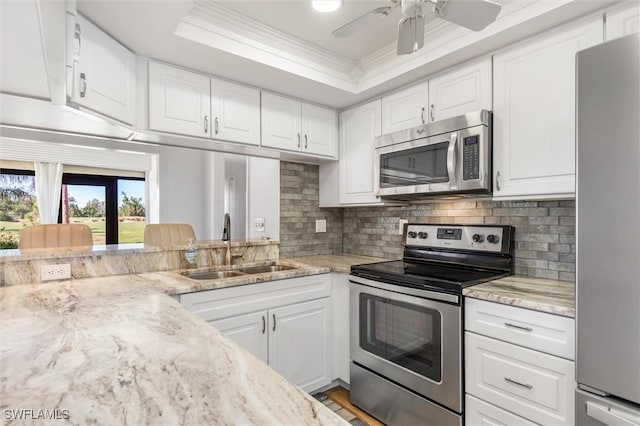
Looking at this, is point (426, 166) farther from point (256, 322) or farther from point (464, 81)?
point (256, 322)

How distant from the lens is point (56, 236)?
223 cm

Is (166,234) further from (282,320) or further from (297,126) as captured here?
(297,126)

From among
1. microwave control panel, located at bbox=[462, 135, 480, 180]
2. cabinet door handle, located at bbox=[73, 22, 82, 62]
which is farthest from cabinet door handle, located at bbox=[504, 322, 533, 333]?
cabinet door handle, located at bbox=[73, 22, 82, 62]

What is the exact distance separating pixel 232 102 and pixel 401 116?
3.93 feet

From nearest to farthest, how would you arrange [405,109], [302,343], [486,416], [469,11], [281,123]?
[469,11] < [486,416] < [302,343] < [405,109] < [281,123]

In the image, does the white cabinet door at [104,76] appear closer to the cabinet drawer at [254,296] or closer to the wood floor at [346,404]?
the cabinet drawer at [254,296]

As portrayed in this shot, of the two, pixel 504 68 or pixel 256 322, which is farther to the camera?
pixel 256 322

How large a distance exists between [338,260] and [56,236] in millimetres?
2005

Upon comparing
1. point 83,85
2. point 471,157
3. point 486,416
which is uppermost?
point 83,85

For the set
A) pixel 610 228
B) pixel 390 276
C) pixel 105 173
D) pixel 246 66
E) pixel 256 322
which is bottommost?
pixel 256 322

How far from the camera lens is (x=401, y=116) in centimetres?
241

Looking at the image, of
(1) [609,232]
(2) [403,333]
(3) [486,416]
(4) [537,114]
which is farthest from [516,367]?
(4) [537,114]

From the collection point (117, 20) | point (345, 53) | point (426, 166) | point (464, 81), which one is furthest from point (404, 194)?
point (117, 20)

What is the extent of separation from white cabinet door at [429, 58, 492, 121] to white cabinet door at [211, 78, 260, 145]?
122 cm
